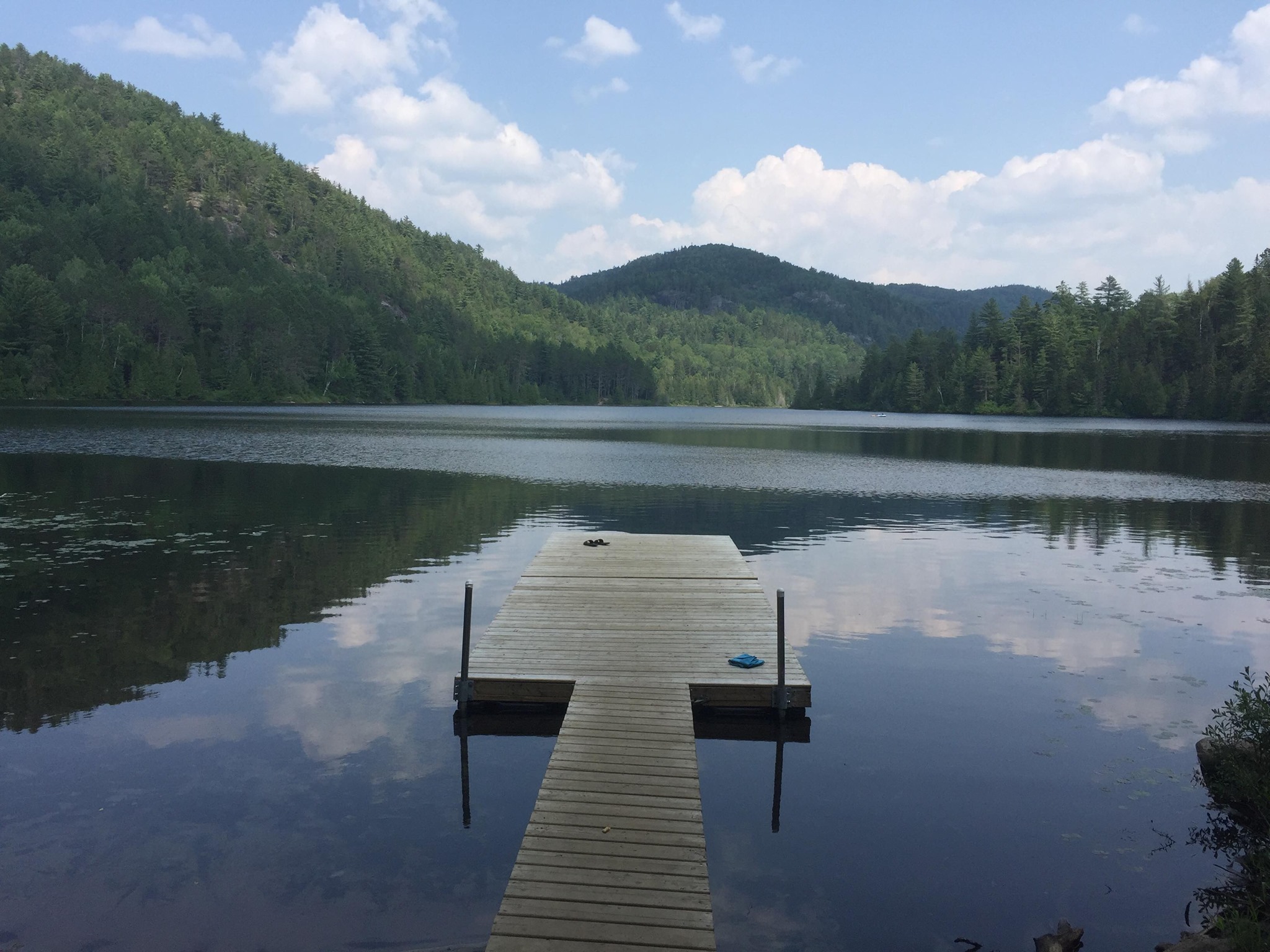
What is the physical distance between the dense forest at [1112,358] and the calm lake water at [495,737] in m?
112

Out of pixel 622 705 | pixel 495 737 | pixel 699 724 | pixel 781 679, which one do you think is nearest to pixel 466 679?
pixel 495 737

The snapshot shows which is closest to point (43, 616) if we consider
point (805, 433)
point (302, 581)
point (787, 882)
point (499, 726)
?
point (302, 581)

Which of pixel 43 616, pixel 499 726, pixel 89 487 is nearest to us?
pixel 499 726

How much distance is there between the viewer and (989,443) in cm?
7775

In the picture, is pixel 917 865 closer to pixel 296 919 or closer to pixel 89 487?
pixel 296 919

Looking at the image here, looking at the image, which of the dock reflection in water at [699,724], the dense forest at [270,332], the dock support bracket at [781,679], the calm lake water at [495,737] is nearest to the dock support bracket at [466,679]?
the dock reflection in water at [699,724]

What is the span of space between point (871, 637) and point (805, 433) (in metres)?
81.3

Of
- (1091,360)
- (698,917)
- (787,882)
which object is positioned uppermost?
(1091,360)

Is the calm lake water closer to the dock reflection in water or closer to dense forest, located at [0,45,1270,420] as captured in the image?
the dock reflection in water

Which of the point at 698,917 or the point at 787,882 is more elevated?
the point at 698,917

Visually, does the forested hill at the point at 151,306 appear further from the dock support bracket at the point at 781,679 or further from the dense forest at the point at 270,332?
the dock support bracket at the point at 781,679

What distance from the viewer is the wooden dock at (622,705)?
21.6 feet

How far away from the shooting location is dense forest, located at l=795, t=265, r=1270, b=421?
12553 centimetres

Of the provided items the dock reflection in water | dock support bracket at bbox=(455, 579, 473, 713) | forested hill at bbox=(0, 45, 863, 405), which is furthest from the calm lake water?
forested hill at bbox=(0, 45, 863, 405)
